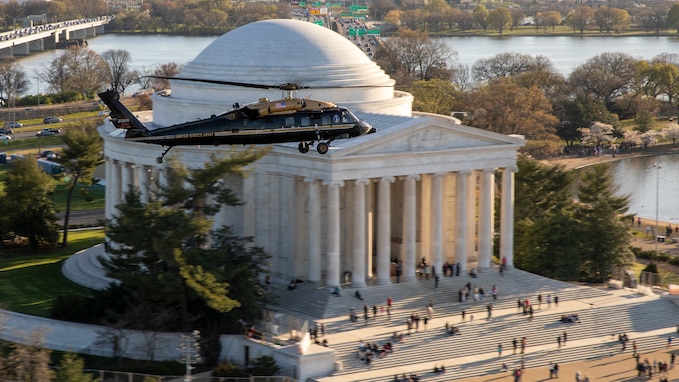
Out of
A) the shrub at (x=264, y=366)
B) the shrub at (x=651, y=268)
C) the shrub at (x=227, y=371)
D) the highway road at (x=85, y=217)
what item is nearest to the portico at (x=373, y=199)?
the shrub at (x=264, y=366)

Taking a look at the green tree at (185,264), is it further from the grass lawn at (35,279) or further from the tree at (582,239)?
the tree at (582,239)

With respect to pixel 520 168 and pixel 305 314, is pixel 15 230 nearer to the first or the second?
pixel 305 314

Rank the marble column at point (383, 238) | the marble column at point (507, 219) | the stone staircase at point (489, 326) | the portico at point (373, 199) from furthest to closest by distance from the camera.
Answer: the marble column at point (507, 219) → the marble column at point (383, 238) → the portico at point (373, 199) → the stone staircase at point (489, 326)

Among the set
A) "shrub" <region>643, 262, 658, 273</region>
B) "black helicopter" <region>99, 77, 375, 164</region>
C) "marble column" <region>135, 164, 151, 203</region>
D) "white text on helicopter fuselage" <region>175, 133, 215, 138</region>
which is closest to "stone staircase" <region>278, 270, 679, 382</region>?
"shrub" <region>643, 262, 658, 273</region>

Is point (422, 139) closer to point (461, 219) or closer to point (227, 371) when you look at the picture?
point (461, 219)

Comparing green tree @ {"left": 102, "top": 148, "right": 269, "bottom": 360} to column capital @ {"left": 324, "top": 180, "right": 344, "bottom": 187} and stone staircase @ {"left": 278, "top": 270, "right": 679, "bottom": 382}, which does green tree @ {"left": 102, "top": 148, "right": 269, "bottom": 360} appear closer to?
column capital @ {"left": 324, "top": 180, "right": 344, "bottom": 187}

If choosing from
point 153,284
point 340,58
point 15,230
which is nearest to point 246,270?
point 153,284

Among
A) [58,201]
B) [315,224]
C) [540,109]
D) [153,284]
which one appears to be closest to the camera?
[153,284]
